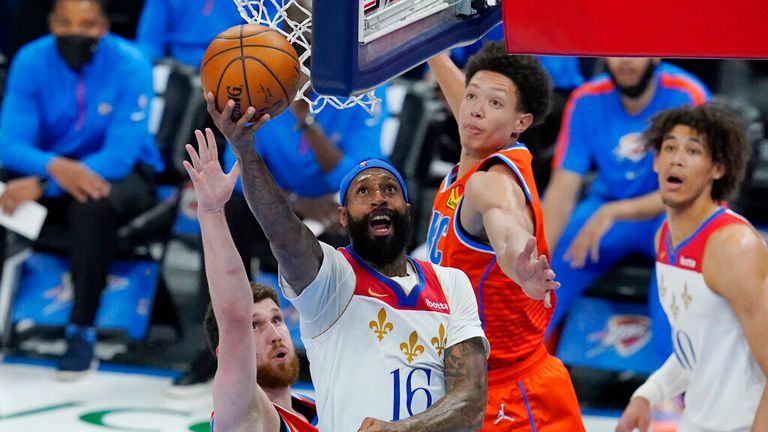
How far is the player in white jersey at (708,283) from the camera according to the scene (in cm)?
447

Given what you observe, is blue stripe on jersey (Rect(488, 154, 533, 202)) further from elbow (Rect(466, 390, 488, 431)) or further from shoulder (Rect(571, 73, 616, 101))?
shoulder (Rect(571, 73, 616, 101))

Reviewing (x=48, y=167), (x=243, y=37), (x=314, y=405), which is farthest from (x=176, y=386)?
(x=243, y=37)

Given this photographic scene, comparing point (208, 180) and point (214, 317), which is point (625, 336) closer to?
point (214, 317)

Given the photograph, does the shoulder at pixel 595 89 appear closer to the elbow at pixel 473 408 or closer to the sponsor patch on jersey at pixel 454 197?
the sponsor patch on jersey at pixel 454 197

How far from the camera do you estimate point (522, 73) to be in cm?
430

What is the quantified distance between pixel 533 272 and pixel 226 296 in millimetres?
819

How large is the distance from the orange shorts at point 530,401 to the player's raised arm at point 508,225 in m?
0.48

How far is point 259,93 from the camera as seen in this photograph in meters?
3.29

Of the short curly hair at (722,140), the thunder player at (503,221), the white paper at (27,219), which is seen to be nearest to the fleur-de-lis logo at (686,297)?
the short curly hair at (722,140)

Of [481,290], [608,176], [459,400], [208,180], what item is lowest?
[608,176]

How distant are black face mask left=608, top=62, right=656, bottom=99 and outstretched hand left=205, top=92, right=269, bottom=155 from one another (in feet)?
12.1

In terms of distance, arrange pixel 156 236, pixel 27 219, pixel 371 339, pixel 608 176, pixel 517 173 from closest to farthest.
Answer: pixel 371 339 < pixel 517 173 < pixel 608 176 < pixel 27 219 < pixel 156 236

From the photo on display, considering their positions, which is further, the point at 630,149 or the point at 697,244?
the point at 630,149

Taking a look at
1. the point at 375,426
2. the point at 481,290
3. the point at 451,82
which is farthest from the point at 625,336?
the point at 375,426
